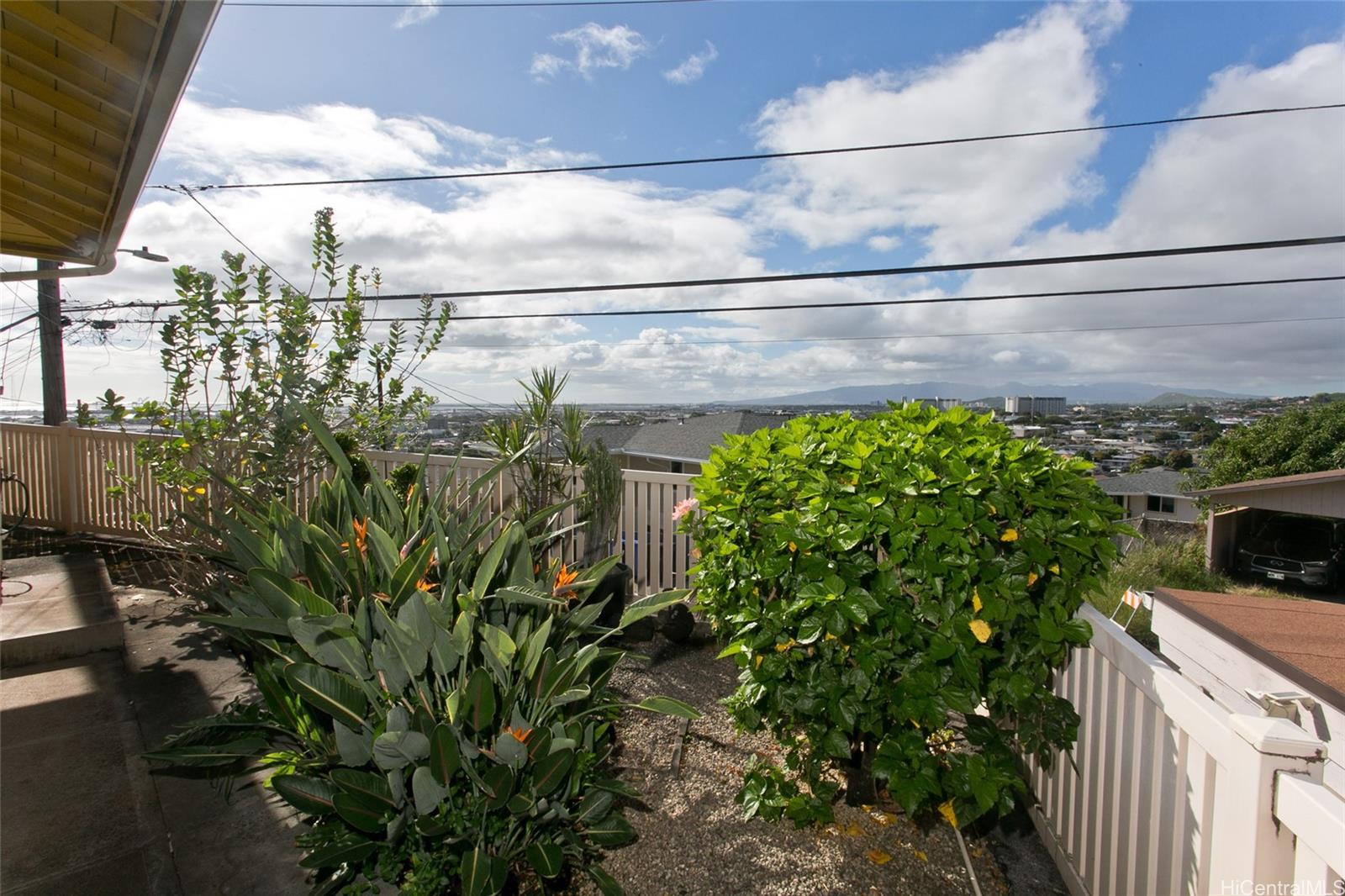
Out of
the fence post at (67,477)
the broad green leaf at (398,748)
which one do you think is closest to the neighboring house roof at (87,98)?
the broad green leaf at (398,748)

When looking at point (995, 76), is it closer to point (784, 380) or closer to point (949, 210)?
point (949, 210)

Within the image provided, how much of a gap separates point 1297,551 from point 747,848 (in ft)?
83.2

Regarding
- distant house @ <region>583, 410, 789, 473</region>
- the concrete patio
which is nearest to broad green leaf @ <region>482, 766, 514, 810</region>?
the concrete patio

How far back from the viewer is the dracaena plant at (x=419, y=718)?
151cm

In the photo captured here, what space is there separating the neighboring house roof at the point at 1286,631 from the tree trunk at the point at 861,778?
108 inches

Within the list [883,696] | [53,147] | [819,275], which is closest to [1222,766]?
[883,696]

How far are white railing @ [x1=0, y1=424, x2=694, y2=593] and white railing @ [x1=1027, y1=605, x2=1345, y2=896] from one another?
285 centimetres

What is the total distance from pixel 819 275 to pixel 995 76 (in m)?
3.26

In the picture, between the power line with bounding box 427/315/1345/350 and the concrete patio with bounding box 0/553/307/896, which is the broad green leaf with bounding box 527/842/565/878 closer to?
the concrete patio with bounding box 0/553/307/896

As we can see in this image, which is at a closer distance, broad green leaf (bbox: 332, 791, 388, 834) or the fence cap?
the fence cap

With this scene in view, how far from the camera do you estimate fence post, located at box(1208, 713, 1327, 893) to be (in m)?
0.97

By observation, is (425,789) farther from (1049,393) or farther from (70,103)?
(1049,393)

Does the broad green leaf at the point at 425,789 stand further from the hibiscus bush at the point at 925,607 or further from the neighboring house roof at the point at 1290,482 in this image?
the neighboring house roof at the point at 1290,482

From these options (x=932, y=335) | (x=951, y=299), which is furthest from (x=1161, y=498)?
(x=951, y=299)
